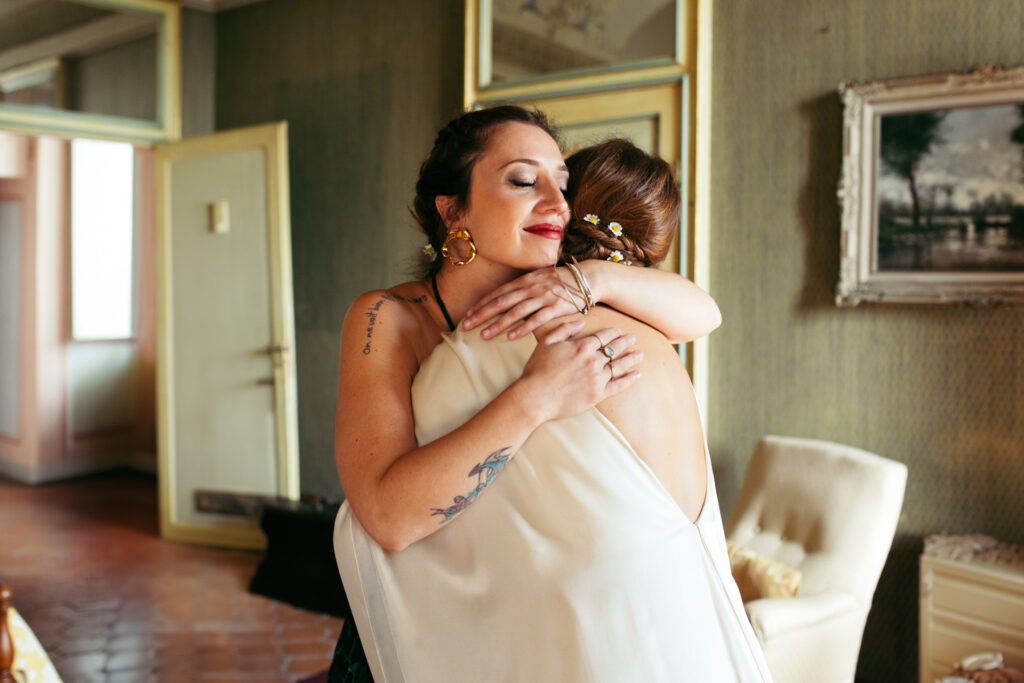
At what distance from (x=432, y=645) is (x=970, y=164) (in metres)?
2.76

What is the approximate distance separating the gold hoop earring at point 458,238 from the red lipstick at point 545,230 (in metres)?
0.11

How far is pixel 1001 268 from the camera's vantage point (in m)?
2.91

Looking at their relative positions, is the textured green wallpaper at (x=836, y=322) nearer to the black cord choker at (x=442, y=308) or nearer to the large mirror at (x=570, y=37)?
the large mirror at (x=570, y=37)

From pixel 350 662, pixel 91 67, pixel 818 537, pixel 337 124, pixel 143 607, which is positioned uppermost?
pixel 91 67

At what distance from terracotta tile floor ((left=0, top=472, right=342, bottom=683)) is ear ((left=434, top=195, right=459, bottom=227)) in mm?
2595

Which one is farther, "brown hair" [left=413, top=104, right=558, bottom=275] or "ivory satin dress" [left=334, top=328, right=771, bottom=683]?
"brown hair" [left=413, top=104, right=558, bottom=275]

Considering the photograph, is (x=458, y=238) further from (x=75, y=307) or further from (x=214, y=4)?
(x=75, y=307)

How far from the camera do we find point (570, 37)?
3799 millimetres

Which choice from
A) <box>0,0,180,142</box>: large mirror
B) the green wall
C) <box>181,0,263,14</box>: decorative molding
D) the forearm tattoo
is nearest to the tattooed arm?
the forearm tattoo

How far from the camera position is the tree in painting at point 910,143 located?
301cm

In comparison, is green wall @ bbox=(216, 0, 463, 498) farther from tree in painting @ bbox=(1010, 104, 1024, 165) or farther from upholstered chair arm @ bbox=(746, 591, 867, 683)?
upholstered chair arm @ bbox=(746, 591, 867, 683)

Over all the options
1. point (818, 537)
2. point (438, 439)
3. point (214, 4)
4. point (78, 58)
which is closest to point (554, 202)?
point (438, 439)

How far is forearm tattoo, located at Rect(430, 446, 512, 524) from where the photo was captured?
3.43ft

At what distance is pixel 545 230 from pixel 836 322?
7.72 ft
